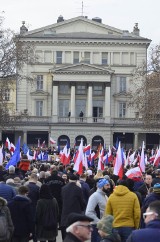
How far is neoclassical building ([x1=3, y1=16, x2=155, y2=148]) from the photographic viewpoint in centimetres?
9056

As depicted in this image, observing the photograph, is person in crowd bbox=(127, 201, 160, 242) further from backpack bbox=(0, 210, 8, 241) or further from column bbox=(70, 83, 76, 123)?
column bbox=(70, 83, 76, 123)

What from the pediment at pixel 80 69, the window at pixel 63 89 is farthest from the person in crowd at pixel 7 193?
the window at pixel 63 89

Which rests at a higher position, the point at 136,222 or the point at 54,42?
the point at 54,42

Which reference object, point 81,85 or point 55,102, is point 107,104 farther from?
point 55,102

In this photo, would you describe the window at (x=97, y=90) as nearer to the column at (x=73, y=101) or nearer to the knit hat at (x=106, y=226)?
the column at (x=73, y=101)

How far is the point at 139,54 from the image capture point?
93438 millimetres

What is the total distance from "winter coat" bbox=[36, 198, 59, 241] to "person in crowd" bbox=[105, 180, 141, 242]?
2.51m

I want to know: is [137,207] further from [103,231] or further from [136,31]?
[136,31]

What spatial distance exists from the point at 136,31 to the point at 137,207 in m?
81.7

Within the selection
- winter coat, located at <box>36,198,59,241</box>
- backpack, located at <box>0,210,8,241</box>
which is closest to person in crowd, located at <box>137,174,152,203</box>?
winter coat, located at <box>36,198,59,241</box>

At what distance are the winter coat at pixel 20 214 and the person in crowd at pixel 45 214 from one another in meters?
1.25

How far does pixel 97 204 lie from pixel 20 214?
135cm

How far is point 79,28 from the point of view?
311 feet

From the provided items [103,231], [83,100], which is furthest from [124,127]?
[103,231]
